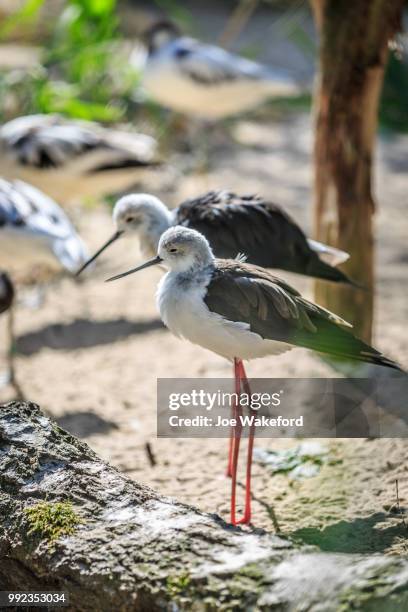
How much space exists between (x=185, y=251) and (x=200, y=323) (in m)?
0.30

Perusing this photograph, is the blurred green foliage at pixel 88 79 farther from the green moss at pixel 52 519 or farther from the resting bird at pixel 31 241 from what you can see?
the green moss at pixel 52 519

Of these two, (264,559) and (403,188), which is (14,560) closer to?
(264,559)

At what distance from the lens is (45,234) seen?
19.0 ft

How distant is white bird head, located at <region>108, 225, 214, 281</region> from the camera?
3.75 metres

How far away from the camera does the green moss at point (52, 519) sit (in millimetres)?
2900

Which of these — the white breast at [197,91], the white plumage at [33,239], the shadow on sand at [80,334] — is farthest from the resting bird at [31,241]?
the white breast at [197,91]

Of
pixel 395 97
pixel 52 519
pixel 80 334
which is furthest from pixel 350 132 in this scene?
pixel 395 97

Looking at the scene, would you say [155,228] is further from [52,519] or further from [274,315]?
[52,519]

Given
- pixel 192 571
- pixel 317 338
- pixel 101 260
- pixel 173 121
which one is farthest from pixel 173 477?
pixel 173 121

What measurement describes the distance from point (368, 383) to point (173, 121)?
6045 millimetres

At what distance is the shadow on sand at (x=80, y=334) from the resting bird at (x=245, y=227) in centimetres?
157

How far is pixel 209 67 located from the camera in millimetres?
8953

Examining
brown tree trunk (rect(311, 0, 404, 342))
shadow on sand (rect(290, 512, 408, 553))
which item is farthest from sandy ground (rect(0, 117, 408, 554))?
brown tree trunk (rect(311, 0, 404, 342))

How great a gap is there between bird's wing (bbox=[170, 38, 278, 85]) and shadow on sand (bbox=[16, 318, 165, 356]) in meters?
3.33
